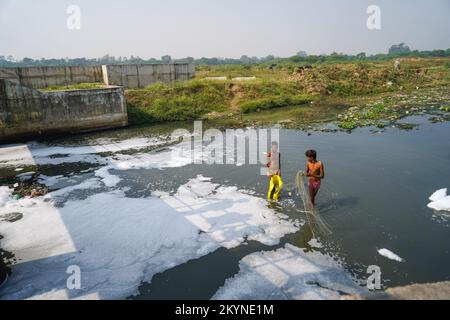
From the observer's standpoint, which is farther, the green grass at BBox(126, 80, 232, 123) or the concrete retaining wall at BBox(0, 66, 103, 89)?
the green grass at BBox(126, 80, 232, 123)

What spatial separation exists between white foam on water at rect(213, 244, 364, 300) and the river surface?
0.44 ft

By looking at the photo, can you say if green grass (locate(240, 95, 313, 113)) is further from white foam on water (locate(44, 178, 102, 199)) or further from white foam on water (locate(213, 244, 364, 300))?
white foam on water (locate(213, 244, 364, 300))

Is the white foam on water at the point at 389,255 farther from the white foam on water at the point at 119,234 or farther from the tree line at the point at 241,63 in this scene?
the tree line at the point at 241,63

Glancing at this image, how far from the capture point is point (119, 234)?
7.69 metres

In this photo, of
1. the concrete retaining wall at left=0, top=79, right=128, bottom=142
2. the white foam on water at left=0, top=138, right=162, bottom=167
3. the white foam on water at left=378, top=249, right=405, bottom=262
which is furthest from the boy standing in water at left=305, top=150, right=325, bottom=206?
the concrete retaining wall at left=0, top=79, right=128, bottom=142

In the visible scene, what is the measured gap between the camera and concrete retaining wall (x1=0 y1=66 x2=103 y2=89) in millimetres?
21781

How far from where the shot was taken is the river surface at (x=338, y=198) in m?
6.24

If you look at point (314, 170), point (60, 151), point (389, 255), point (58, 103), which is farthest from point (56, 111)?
point (389, 255)

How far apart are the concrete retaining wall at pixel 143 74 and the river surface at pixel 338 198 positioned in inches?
355

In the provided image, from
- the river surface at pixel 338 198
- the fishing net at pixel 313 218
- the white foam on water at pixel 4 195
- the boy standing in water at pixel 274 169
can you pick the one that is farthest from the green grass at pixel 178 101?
the fishing net at pixel 313 218

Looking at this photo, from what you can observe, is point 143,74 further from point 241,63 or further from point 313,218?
point 241,63

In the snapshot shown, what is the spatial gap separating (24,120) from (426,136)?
20.1m

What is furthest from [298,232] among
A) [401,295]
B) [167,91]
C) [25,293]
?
[167,91]

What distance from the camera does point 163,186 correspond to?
34.5 feet
